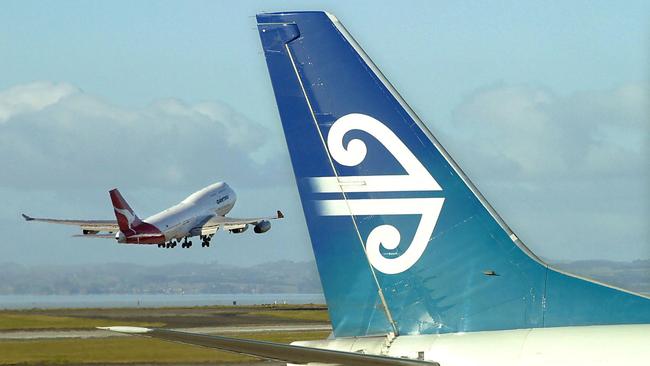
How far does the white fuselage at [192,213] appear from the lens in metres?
107

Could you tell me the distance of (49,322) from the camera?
8238cm

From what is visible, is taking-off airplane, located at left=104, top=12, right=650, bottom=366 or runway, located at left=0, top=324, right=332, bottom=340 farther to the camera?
runway, located at left=0, top=324, right=332, bottom=340

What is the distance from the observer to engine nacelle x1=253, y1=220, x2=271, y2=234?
112312mm

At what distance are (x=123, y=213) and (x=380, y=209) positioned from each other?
90.3 metres

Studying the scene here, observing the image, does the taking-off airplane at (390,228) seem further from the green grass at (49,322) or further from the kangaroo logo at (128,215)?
the kangaroo logo at (128,215)

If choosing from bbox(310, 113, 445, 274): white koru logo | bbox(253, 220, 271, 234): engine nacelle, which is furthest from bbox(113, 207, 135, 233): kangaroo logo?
bbox(310, 113, 445, 274): white koru logo

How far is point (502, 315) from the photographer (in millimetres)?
13195

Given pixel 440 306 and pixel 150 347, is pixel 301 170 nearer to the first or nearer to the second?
pixel 440 306

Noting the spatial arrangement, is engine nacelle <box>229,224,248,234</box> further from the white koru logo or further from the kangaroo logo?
the white koru logo

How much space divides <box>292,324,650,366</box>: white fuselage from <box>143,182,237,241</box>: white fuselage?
304 ft

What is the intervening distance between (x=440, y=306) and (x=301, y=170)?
2.30 m

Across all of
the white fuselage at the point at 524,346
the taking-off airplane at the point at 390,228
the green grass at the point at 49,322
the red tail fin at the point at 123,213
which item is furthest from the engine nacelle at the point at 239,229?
the white fuselage at the point at 524,346

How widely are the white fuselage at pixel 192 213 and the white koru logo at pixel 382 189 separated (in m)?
92.1

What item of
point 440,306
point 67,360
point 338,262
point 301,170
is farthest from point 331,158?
point 67,360
